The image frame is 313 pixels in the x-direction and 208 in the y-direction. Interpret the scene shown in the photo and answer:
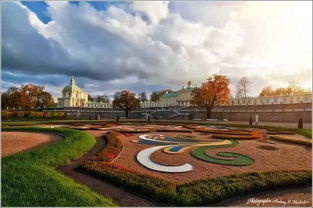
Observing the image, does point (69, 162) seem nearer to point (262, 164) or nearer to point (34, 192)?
point (34, 192)

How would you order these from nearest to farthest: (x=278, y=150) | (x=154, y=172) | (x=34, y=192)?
1. (x=34, y=192)
2. (x=154, y=172)
3. (x=278, y=150)

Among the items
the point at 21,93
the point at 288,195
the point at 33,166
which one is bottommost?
the point at 288,195

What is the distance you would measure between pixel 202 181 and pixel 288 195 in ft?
6.54

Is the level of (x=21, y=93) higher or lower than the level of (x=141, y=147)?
higher

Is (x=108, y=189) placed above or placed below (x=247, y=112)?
below

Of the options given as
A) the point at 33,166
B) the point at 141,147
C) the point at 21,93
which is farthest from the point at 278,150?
the point at 21,93

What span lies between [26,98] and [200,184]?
5579 cm

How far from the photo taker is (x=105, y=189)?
566cm

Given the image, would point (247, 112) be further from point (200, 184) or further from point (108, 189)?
point (108, 189)

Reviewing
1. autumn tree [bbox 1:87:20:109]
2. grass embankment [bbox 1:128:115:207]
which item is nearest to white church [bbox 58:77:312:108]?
autumn tree [bbox 1:87:20:109]

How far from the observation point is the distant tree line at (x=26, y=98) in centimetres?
5052

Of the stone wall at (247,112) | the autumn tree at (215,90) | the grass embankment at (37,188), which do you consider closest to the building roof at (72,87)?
the stone wall at (247,112)

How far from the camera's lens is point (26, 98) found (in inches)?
2071

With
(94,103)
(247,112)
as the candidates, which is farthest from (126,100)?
(247,112)
